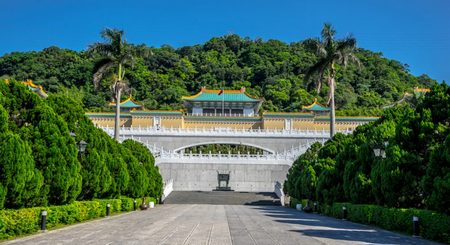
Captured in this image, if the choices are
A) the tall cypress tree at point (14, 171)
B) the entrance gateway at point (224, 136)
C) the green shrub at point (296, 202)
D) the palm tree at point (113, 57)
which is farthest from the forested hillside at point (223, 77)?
the tall cypress tree at point (14, 171)

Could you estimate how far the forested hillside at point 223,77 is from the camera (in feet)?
249

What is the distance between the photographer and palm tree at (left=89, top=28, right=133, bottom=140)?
29.8 metres

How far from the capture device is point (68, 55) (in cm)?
8744

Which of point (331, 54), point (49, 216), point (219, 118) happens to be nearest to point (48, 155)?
point (49, 216)

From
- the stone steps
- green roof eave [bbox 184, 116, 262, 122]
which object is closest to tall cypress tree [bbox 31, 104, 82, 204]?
the stone steps

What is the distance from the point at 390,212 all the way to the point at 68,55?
268ft

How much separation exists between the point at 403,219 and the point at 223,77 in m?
79.0

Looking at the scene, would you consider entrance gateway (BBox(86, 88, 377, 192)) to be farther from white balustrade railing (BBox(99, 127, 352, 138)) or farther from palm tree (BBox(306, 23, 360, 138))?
palm tree (BBox(306, 23, 360, 138))

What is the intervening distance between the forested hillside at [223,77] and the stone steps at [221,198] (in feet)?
108

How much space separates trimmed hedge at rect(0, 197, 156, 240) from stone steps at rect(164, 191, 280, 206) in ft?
51.2

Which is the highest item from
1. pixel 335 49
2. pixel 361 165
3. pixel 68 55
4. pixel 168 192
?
pixel 68 55

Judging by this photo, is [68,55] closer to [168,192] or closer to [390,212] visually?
[168,192]

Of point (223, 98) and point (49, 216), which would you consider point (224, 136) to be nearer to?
point (223, 98)

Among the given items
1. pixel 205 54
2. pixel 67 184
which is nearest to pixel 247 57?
pixel 205 54
